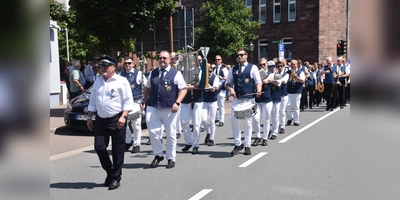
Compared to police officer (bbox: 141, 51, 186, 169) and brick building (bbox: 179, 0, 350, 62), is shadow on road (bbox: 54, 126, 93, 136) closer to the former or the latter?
police officer (bbox: 141, 51, 186, 169)

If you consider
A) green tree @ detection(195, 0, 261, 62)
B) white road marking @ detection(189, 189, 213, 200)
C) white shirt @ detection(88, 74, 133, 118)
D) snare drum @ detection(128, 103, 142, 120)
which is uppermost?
green tree @ detection(195, 0, 261, 62)


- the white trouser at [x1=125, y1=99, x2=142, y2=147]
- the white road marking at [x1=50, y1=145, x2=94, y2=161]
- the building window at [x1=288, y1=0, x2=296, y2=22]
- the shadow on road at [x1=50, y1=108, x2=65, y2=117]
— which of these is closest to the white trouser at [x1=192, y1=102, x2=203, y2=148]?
the white trouser at [x1=125, y1=99, x2=142, y2=147]

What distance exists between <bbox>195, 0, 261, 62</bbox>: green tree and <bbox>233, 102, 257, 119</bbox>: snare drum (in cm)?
2449

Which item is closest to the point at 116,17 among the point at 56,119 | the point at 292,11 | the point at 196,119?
the point at 56,119

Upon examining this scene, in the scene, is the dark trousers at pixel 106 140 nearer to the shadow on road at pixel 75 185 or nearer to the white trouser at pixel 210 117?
the shadow on road at pixel 75 185

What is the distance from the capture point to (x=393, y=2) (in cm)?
135

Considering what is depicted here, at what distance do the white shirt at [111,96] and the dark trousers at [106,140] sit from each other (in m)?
0.11

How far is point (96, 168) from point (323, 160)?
420 centimetres

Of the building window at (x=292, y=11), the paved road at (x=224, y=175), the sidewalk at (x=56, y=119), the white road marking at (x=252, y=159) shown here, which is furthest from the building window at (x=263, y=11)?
the white road marking at (x=252, y=159)

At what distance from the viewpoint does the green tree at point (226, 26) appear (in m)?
32.8

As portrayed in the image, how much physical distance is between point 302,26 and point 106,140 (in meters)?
33.7

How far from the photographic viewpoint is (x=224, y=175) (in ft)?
23.6

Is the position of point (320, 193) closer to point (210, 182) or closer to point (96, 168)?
point (210, 182)

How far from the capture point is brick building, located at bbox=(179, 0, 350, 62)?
122 ft
